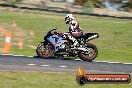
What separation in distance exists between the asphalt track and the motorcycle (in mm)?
374

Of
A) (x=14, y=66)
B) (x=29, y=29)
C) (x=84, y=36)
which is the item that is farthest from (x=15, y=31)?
(x=14, y=66)

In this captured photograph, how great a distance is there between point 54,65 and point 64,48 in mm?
2460

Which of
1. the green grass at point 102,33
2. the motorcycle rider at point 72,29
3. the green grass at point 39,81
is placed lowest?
the green grass at point 102,33

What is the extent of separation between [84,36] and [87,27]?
10632mm

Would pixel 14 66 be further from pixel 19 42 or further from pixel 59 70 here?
pixel 19 42

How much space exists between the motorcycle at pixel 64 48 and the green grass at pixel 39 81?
4.85 metres

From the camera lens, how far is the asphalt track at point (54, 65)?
49.4 feet

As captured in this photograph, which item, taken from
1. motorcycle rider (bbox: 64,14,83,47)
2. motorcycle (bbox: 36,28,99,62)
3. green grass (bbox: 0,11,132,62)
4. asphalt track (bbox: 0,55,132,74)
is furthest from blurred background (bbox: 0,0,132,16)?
asphalt track (bbox: 0,55,132,74)

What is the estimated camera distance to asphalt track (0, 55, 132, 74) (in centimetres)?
1505

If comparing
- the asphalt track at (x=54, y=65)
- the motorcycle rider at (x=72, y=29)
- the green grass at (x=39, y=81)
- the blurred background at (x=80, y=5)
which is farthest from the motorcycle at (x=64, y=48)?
the blurred background at (x=80, y=5)

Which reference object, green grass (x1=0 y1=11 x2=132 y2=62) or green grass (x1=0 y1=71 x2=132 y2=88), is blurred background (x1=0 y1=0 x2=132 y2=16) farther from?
green grass (x1=0 y1=71 x2=132 y2=88)

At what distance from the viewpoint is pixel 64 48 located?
18.6 m

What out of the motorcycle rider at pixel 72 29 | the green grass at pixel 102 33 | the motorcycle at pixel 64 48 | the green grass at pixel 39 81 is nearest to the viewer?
the green grass at pixel 39 81

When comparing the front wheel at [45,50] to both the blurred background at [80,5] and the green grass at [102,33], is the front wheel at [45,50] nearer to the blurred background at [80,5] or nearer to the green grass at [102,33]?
the green grass at [102,33]
